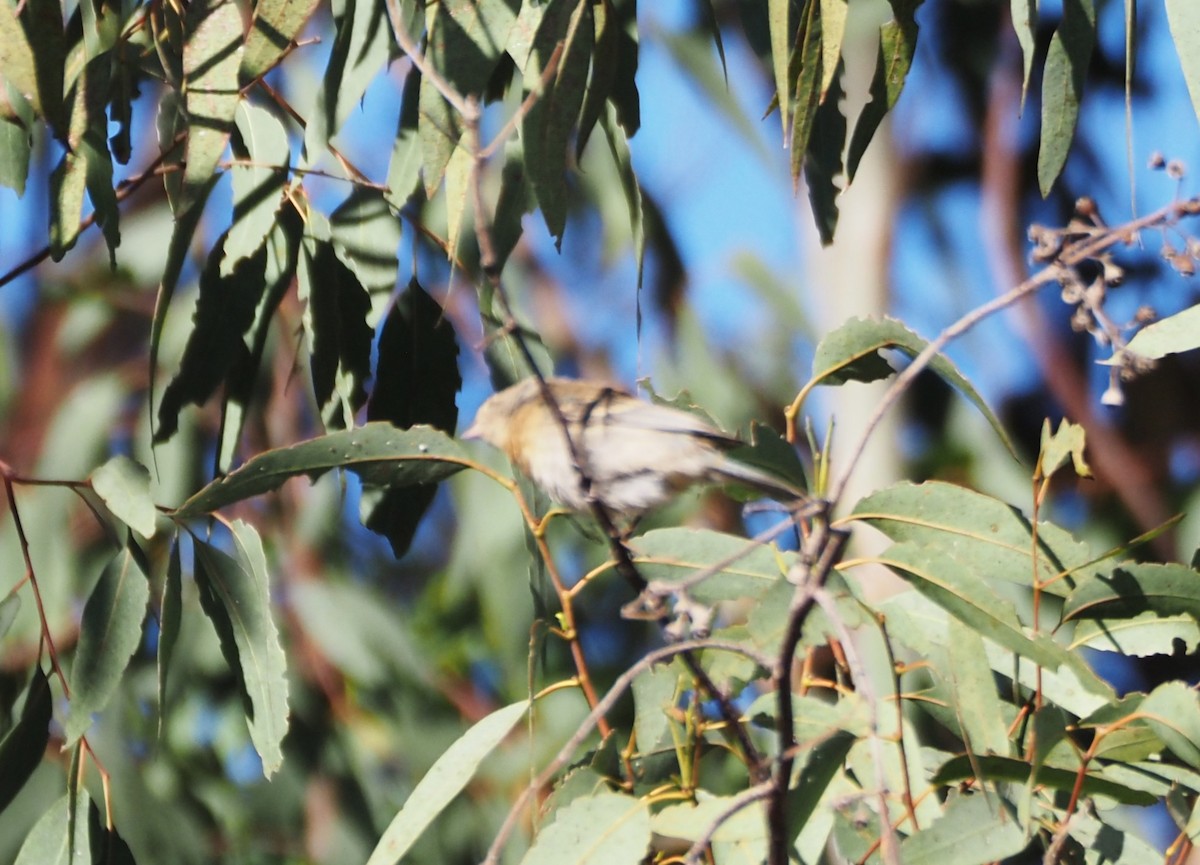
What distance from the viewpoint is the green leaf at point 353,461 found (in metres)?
1.71

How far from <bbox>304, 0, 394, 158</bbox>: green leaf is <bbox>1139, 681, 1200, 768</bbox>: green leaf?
3.97 feet

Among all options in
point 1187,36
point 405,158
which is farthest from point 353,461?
point 1187,36

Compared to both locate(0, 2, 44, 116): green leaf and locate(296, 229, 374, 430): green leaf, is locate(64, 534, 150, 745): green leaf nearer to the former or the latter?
locate(296, 229, 374, 430): green leaf

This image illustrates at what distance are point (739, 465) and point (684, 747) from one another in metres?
0.40

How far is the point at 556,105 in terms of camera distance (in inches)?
71.1

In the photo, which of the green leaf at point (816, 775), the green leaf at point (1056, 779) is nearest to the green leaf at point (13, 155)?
the green leaf at point (816, 775)

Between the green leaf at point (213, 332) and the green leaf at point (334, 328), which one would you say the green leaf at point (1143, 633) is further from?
the green leaf at point (213, 332)

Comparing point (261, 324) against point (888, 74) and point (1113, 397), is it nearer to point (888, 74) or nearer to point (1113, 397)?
point (888, 74)

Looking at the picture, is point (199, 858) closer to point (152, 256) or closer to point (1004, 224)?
point (152, 256)

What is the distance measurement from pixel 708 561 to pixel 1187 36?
0.80m

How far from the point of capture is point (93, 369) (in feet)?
13.3

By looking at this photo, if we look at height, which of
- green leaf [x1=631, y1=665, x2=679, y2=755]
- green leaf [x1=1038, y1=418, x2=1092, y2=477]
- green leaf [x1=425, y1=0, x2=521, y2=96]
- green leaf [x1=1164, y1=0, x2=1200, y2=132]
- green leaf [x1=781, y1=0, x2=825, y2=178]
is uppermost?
green leaf [x1=425, y1=0, x2=521, y2=96]

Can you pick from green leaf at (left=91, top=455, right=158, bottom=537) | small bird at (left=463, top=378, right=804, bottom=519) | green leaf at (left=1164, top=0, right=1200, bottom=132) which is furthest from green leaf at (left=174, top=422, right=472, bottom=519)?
green leaf at (left=1164, top=0, right=1200, bottom=132)

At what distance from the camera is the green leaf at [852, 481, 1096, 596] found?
1.70 meters
